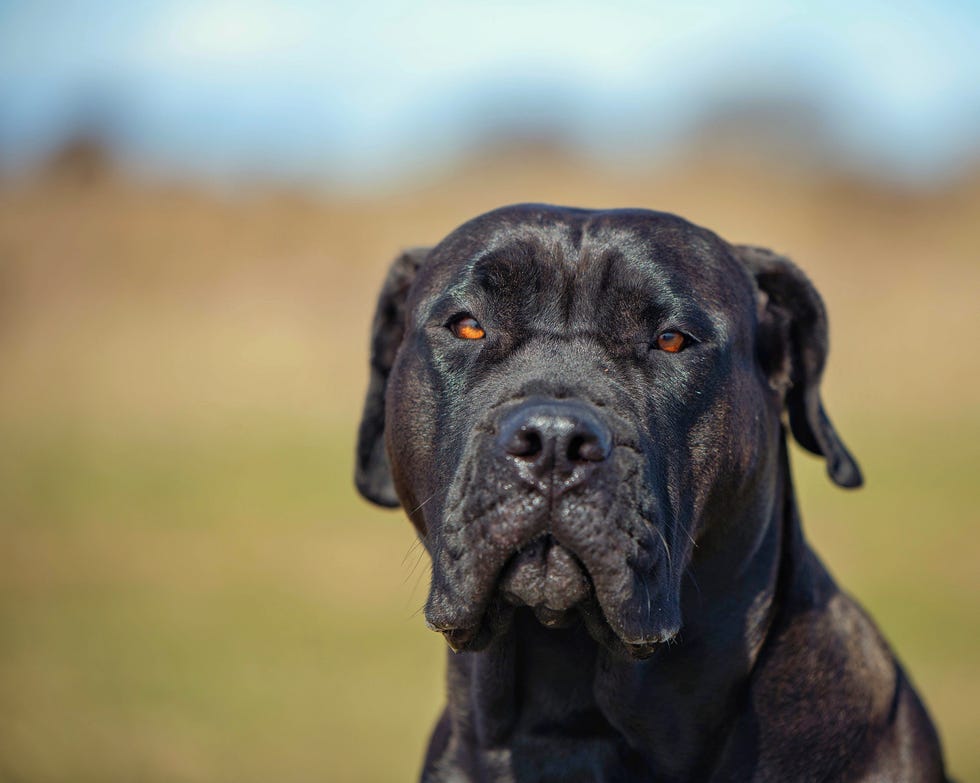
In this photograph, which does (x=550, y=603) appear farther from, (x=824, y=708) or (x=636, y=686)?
(x=824, y=708)

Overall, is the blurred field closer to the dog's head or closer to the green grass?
the green grass

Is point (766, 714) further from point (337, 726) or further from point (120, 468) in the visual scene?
point (120, 468)

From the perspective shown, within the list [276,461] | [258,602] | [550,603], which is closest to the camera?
[550,603]

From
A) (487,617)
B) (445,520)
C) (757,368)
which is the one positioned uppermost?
(757,368)

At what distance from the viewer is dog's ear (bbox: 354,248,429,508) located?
384 cm

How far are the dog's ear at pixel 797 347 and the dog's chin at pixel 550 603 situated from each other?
103 centimetres

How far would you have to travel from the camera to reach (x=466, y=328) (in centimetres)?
325

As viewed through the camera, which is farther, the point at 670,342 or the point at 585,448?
the point at 670,342

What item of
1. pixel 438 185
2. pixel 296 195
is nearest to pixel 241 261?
pixel 296 195

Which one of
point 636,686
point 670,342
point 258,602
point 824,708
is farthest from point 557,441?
point 258,602

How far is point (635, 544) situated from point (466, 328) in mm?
845

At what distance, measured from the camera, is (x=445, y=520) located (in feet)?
9.41

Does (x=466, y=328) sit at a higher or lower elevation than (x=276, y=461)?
higher

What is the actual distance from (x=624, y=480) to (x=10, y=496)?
1475cm
